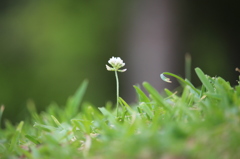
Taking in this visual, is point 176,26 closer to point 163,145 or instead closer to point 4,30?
point 4,30

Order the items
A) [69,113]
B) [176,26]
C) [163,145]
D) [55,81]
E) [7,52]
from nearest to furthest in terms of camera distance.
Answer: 1. [163,145]
2. [69,113]
3. [176,26]
4. [55,81]
5. [7,52]

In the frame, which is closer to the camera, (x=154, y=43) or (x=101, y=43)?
(x=154, y=43)

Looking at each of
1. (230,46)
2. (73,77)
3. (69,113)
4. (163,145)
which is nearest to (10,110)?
(73,77)

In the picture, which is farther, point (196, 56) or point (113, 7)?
point (113, 7)
